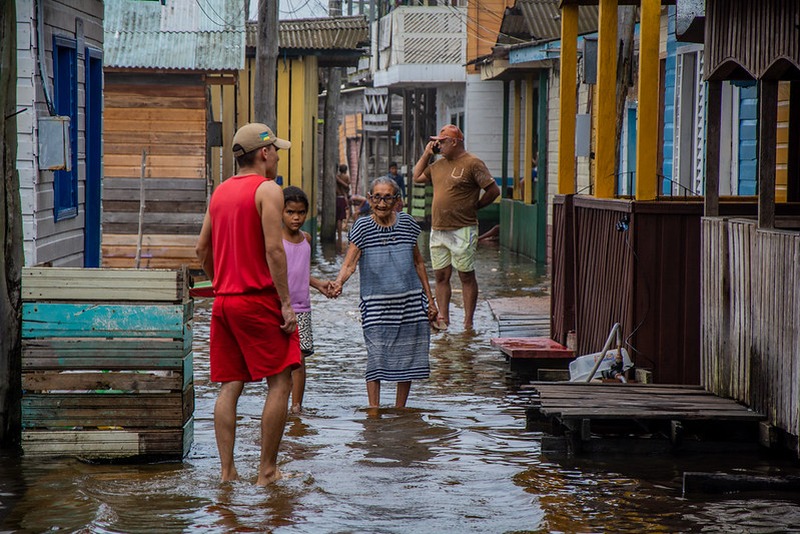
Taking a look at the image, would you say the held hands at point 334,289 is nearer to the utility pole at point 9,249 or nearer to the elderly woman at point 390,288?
the elderly woman at point 390,288

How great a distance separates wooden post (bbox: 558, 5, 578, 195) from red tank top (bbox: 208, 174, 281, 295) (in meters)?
4.80

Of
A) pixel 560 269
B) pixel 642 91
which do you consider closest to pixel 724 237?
pixel 642 91

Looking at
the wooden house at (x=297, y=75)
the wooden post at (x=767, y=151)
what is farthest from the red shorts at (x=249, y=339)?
the wooden house at (x=297, y=75)

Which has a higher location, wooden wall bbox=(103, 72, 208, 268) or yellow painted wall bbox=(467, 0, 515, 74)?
yellow painted wall bbox=(467, 0, 515, 74)

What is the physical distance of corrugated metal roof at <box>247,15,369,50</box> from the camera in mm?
24641

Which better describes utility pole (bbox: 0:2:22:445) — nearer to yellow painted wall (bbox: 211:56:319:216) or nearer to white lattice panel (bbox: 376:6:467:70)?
yellow painted wall (bbox: 211:56:319:216)

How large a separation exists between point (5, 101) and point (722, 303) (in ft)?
14.2

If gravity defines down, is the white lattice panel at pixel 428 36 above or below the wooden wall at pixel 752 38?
above

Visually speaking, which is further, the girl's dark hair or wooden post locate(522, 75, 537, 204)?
wooden post locate(522, 75, 537, 204)

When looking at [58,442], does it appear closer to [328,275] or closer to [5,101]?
[5,101]

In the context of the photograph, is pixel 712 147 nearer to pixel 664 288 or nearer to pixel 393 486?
pixel 664 288

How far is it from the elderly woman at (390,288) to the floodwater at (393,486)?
1.19 feet

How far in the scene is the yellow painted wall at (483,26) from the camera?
2945cm

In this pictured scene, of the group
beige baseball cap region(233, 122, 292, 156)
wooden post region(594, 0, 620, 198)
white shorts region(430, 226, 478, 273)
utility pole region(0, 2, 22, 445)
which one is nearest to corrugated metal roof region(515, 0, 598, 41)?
white shorts region(430, 226, 478, 273)
